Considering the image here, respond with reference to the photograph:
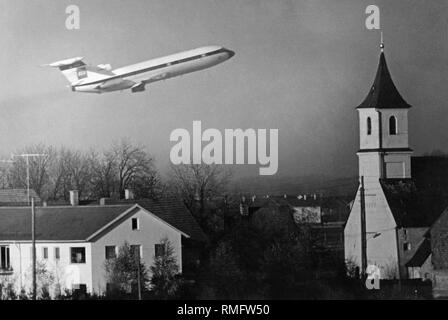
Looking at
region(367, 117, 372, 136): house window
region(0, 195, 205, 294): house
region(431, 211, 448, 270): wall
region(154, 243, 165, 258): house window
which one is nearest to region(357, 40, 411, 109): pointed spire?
region(367, 117, 372, 136): house window

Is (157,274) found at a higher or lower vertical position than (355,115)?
lower

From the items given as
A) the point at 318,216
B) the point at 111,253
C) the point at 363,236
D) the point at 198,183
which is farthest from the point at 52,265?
the point at 363,236

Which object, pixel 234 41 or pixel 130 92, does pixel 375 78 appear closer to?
pixel 234 41

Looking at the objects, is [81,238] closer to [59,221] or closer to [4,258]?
[59,221]

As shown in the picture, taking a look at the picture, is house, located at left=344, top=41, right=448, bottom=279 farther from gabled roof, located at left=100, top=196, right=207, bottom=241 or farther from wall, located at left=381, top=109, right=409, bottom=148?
gabled roof, located at left=100, top=196, right=207, bottom=241
